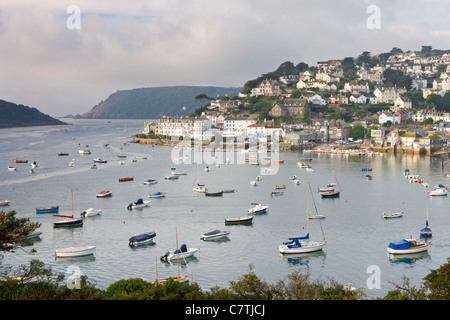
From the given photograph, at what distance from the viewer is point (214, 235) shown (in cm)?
1597

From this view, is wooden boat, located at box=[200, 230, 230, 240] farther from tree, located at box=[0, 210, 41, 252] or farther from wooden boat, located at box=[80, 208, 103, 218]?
tree, located at box=[0, 210, 41, 252]

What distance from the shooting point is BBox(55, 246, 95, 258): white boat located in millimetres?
14195

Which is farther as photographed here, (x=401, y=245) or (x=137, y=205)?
(x=137, y=205)

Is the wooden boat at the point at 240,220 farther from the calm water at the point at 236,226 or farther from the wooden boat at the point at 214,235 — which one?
the wooden boat at the point at 214,235

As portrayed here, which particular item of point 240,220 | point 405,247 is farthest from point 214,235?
point 405,247

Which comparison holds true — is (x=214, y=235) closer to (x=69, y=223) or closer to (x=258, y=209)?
(x=258, y=209)

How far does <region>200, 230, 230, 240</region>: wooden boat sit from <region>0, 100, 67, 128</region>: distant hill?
321 ft

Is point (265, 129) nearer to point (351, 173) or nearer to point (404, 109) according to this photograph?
A: point (404, 109)

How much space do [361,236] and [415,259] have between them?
2.36m

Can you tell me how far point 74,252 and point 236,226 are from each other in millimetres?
6052

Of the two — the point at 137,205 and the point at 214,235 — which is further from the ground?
the point at 137,205

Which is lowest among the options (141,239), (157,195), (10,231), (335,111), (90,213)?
(141,239)

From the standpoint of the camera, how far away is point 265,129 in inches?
2052
